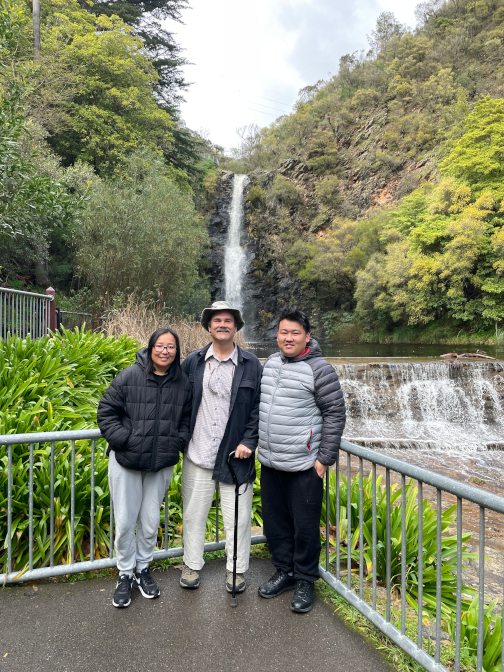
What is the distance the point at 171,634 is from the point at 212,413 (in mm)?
1281

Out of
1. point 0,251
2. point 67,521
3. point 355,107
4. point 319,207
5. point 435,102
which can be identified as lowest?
point 67,521

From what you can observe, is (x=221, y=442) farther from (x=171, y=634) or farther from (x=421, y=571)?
(x=421, y=571)

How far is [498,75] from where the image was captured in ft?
108

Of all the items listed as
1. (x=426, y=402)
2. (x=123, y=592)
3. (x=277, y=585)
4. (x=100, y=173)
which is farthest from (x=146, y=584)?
(x=100, y=173)

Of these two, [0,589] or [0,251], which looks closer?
[0,589]

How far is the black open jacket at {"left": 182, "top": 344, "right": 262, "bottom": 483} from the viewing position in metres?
2.85

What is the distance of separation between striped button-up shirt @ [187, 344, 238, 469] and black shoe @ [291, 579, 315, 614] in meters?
0.94

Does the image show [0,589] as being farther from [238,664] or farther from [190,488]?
[238,664]

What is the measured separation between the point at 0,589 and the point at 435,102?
41.4 meters

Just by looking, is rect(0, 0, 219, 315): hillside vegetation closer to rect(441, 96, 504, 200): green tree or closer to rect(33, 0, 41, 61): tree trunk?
rect(33, 0, 41, 61): tree trunk

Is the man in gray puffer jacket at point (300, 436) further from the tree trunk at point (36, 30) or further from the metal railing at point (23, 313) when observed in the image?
the tree trunk at point (36, 30)

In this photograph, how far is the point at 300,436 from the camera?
106 inches

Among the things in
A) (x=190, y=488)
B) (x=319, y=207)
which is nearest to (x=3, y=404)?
(x=190, y=488)

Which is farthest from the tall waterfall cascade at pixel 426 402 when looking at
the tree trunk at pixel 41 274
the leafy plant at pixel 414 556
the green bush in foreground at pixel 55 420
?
the tree trunk at pixel 41 274
